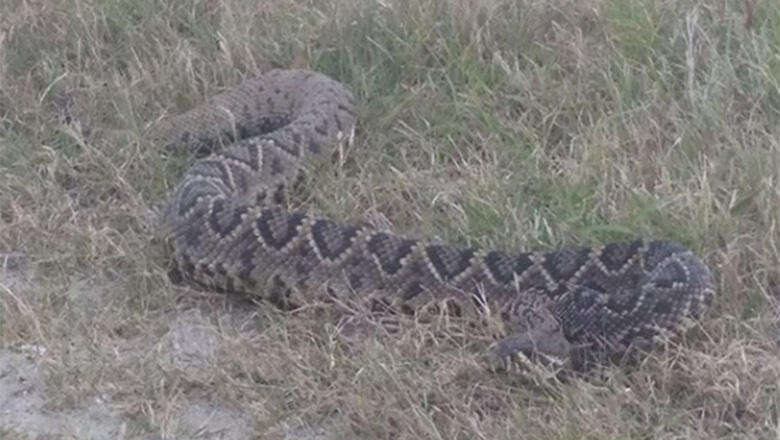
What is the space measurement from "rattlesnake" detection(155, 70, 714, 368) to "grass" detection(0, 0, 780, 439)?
10 centimetres

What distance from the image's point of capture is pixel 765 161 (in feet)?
17.6

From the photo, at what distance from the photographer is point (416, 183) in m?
5.79

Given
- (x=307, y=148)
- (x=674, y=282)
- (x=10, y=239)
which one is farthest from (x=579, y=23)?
(x=10, y=239)

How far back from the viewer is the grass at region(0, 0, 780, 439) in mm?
4629

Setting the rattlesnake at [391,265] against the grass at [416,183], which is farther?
the rattlesnake at [391,265]

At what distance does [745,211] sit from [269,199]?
174cm

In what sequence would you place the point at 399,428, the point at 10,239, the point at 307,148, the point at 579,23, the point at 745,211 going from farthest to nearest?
the point at 579,23, the point at 307,148, the point at 10,239, the point at 745,211, the point at 399,428

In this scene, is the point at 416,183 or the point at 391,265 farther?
the point at 416,183

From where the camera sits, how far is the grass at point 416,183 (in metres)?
4.63

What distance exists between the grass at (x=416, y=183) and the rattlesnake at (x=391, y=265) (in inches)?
4.1

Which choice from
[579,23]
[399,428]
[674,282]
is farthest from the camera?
[579,23]

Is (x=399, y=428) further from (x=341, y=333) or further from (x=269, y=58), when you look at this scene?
(x=269, y=58)

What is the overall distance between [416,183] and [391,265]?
61 centimetres

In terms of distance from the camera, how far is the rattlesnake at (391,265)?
15.8 ft
